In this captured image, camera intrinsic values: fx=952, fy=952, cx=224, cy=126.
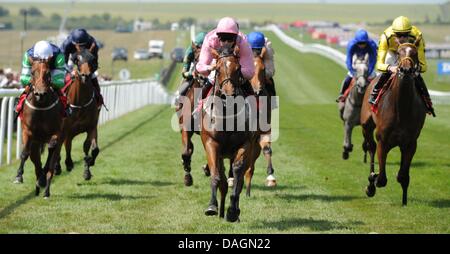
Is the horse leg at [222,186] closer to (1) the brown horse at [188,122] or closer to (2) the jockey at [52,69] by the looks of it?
(1) the brown horse at [188,122]

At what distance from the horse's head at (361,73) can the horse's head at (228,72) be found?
277 inches

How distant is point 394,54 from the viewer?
483 inches

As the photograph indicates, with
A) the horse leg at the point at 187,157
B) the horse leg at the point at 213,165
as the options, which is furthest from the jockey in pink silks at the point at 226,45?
the horse leg at the point at 187,157

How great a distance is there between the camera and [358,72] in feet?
53.7

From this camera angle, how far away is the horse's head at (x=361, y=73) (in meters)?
16.3

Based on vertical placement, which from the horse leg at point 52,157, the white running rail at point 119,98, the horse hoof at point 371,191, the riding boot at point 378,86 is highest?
the riding boot at point 378,86

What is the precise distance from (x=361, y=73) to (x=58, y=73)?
6086mm

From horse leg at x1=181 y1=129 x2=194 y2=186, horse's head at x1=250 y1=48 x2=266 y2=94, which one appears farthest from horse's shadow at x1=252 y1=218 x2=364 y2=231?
horse leg at x1=181 y1=129 x2=194 y2=186

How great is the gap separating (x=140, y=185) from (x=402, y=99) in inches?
155

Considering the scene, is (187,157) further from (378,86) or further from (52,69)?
(378,86)

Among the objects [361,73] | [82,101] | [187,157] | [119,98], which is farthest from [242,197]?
[119,98]
